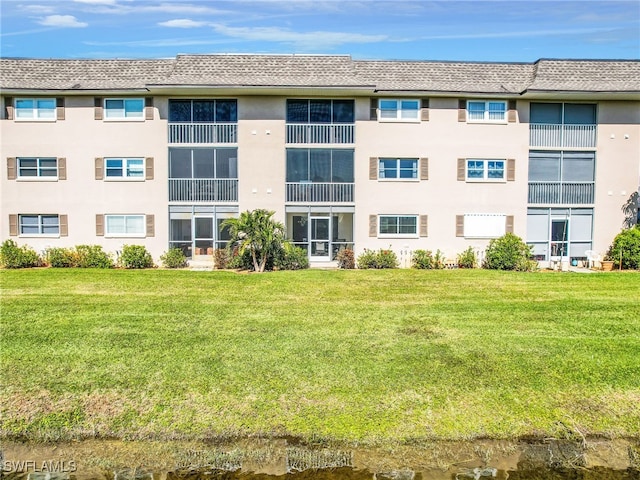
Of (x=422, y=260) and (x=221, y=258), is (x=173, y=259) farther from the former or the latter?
(x=422, y=260)

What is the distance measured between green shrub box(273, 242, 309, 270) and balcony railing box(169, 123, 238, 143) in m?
5.79

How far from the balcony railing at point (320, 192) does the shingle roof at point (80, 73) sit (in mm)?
8295

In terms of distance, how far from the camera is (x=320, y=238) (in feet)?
83.7

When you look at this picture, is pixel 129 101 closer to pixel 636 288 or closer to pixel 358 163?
pixel 358 163

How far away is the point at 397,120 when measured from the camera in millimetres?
25141

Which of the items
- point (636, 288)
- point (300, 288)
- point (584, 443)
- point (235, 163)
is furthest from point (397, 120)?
point (584, 443)

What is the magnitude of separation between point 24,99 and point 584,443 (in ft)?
85.9

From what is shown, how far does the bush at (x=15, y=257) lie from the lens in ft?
76.9

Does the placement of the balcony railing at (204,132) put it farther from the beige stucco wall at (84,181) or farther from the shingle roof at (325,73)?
the shingle roof at (325,73)

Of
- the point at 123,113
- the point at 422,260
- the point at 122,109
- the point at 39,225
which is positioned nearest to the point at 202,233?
the point at 123,113

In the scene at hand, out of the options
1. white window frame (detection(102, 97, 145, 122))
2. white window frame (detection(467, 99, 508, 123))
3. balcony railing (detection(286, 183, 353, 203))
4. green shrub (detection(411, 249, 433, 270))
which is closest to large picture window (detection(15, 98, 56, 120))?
white window frame (detection(102, 97, 145, 122))

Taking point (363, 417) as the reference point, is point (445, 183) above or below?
above

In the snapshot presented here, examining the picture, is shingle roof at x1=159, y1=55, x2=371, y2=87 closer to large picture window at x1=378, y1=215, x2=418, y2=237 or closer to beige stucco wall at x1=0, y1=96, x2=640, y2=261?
beige stucco wall at x1=0, y1=96, x2=640, y2=261

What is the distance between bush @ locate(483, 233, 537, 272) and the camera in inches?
936
